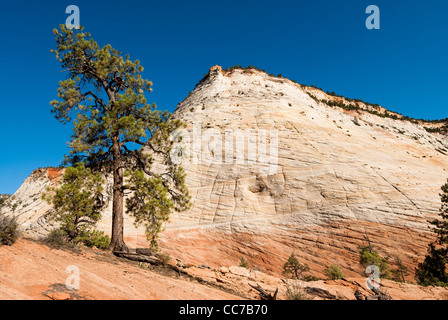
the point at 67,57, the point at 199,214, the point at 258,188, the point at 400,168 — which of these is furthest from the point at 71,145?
the point at 400,168

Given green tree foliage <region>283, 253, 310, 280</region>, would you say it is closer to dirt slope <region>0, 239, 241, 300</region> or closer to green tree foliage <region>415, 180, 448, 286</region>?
green tree foliage <region>415, 180, 448, 286</region>

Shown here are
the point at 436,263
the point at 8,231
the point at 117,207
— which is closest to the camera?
the point at 8,231

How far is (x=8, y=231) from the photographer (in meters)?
7.62

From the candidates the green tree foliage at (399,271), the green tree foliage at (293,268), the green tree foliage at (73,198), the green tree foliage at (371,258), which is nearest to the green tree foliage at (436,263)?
the green tree foliage at (399,271)

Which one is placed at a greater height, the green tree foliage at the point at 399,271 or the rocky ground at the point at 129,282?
the rocky ground at the point at 129,282

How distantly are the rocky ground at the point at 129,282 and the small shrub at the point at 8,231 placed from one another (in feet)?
0.80

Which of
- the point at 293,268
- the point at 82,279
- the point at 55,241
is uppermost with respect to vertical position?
the point at 55,241

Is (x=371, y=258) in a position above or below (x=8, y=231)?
below

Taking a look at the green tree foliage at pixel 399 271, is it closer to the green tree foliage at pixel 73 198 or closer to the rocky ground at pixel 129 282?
the rocky ground at pixel 129 282

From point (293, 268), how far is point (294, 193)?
23.4 ft

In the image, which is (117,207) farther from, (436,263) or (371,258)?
(436,263)

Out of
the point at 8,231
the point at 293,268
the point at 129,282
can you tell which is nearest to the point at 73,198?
the point at 8,231

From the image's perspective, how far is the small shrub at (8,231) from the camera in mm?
7395
